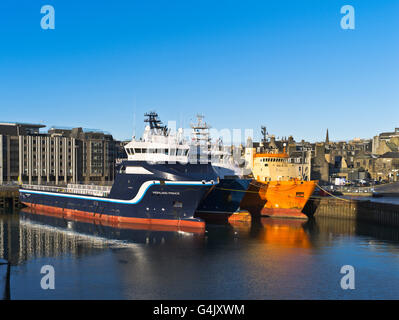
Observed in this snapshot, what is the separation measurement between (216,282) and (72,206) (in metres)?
36.6

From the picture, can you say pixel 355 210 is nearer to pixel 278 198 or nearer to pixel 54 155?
pixel 278 198

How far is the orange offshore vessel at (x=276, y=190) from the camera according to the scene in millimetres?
54250

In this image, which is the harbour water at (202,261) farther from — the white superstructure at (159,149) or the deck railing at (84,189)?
the white superstructure at (159,149)

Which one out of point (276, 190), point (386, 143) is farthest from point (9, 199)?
point (386, 143)

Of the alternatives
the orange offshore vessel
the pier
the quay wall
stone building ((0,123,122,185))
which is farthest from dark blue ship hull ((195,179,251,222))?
stone building ((0,123,122,185))

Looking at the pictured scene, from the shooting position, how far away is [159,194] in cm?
4425

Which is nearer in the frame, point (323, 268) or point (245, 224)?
point (323, 268)

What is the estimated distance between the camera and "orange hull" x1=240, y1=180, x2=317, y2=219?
54.1 m

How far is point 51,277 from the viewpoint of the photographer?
87.5 feet

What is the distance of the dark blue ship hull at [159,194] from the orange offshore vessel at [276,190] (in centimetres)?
1183

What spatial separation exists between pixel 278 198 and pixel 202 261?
87.2ft

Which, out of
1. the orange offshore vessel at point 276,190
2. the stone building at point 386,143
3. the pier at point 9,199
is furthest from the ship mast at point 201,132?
the stone building at point 386,143
